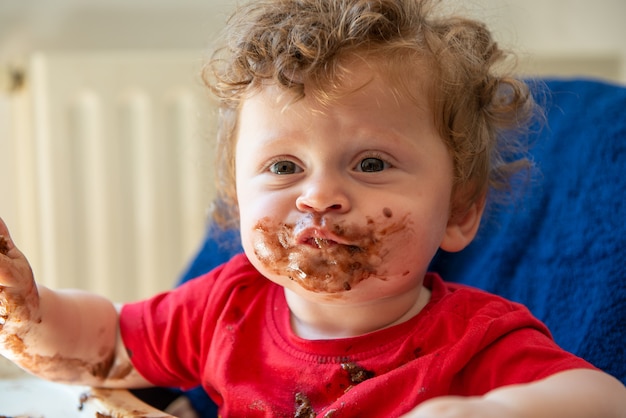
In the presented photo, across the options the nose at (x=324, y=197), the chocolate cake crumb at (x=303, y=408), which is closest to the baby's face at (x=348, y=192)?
the nose at (x=324, y=197)

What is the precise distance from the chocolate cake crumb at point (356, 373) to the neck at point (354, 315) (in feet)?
0.13

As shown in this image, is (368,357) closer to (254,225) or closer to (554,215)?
(254,225)

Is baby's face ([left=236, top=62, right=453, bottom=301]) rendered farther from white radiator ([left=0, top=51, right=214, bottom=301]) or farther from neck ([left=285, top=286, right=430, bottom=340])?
white radiator ([left=0, top=51, right=214, bottom=301])

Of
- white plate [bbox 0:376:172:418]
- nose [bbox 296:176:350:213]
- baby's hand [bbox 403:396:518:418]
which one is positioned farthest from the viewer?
white plate [bbox 0:376:172:418]

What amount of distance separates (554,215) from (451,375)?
36 centimetres

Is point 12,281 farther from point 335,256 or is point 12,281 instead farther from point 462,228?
point 462,228

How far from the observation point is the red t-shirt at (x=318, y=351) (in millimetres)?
696

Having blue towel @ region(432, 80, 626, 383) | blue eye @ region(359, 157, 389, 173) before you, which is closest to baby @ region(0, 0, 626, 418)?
blue eye @ region(359, 157, 389, 173)

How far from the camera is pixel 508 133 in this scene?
36.0 inches

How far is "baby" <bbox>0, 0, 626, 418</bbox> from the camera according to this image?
27.5 inches

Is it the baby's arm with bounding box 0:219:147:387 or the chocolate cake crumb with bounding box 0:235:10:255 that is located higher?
the chocolate cake crumb with bounding box 0:235:10:255

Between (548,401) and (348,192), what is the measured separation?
241mm

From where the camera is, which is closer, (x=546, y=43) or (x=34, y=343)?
(x=34, y=343)

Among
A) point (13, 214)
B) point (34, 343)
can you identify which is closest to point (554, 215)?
point (34, 343)
